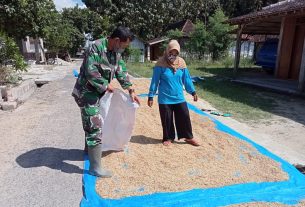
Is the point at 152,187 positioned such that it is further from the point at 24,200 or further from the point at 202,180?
the point at 24,200

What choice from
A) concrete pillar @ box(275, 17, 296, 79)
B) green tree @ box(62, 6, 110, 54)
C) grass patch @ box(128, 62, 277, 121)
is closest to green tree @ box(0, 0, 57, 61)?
grass patch @ box(128, 62, 277, 121)

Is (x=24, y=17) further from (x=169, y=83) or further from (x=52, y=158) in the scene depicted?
(x=169, y=83)

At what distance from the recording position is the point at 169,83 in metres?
4.25

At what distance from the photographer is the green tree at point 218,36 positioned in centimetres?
2130

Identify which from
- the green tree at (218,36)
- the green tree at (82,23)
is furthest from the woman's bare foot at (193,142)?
the green tree at (82,23)

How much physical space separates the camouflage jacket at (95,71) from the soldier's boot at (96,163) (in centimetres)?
56

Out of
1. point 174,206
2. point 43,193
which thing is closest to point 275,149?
point 174,206

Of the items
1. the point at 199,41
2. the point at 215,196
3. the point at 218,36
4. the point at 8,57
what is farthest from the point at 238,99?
the point at 199,41

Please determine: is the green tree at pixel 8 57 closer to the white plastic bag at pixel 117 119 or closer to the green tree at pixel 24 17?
the green tree at pixel 24 17

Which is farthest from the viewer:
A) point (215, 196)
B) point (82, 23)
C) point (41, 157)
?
point (82, 23)

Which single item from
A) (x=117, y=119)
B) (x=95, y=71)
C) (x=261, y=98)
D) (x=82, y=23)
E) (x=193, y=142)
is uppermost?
(x=82, y=23)

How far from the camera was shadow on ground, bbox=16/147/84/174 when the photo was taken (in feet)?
12.0

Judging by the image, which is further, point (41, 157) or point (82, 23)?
point (82, 23)

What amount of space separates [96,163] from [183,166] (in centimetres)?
107
